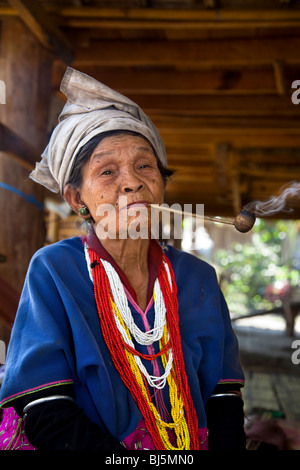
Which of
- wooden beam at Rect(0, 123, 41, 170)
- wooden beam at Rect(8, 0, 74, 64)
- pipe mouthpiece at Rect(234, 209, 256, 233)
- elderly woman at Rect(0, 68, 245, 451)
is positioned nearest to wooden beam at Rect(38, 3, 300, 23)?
wooden beam at Rect(8, 0, 74, 64)

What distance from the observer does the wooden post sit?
2668 millimetres

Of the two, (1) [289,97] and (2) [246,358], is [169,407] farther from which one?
(2) [246,358]

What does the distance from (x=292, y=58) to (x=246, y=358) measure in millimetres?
4322

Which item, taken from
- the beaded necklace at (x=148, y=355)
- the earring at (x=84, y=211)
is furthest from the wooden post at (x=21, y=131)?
the beaded necklace at (x=148, y=355)

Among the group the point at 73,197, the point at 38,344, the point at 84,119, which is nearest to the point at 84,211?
the point at 73,197

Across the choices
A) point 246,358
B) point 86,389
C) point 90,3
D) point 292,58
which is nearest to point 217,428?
point 86,389

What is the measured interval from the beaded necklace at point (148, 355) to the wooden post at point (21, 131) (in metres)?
1.16

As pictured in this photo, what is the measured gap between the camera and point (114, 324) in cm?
154

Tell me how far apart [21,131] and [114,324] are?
1.69 meters

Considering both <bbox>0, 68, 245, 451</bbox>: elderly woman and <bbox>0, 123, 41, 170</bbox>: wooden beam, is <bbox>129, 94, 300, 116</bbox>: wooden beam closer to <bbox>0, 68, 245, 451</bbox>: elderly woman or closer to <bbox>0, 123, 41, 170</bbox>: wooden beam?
<bbox>0, 123, 41, 170</bbox>: wooden beam

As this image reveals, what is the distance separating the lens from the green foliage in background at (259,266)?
515 inches

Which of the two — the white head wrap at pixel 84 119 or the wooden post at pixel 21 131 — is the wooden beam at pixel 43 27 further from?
the white head wrap at pixel 84 119

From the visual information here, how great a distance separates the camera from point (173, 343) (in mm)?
1599

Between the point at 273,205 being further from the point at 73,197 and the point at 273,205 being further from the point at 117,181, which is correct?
the point at 73,197
